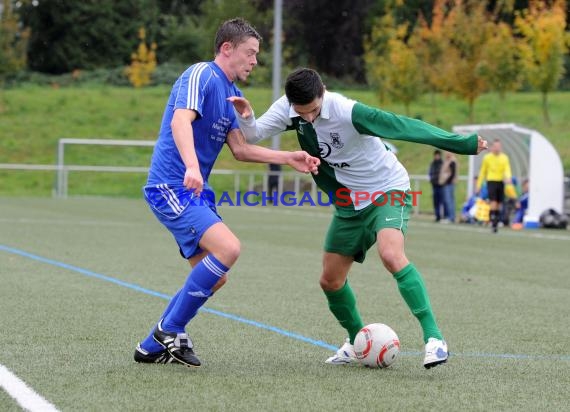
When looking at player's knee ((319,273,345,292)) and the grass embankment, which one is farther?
the grass embankment

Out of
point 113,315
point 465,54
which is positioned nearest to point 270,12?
point 465,54

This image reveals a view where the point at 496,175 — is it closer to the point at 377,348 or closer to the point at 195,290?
the point at 377,348

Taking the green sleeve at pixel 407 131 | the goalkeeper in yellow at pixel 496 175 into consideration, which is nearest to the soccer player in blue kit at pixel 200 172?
the green sleeve at pixel 407 131

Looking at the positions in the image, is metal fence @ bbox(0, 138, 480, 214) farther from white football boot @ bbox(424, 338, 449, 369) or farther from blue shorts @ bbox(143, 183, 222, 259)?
white football boot @ bbox(424, 338, 449, 369)

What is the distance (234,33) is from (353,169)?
3.54ft

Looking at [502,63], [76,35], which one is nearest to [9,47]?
[76,35]

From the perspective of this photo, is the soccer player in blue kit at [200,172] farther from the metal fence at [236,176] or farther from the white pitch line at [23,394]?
the metal fence at [236,176]

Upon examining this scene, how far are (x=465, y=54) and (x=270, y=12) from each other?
19316 mm

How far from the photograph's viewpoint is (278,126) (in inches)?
277

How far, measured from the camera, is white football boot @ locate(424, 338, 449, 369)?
6.33 m

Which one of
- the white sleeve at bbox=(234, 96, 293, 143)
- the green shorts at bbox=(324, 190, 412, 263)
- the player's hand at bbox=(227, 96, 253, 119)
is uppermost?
the player's hand at bbox=(227, 96, 253, 119)

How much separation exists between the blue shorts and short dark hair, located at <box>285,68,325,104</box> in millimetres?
794

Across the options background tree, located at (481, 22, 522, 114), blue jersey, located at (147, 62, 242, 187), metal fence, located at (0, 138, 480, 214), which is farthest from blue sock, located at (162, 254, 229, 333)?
background tree, located at (481, 22, 522, 114)

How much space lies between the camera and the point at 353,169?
22.9 feet
